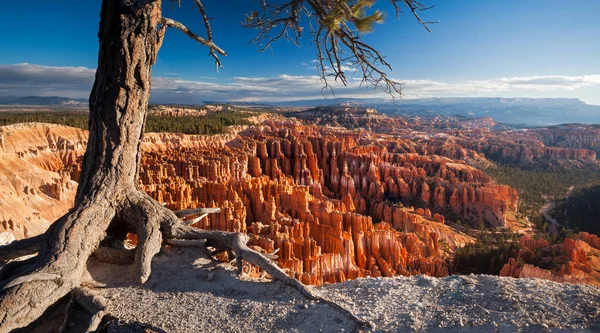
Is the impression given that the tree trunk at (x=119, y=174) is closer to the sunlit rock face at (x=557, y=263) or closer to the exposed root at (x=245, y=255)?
the exposed root at (x=245, y=255)

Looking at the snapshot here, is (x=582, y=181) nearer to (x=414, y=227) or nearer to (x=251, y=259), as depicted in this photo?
(x=414, y=227)

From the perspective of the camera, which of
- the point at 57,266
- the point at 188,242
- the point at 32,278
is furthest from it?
Result: the point at 188,242

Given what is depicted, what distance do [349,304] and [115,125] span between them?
4235 mm

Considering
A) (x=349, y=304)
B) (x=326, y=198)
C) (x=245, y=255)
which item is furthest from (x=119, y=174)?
(x=326, y=198)

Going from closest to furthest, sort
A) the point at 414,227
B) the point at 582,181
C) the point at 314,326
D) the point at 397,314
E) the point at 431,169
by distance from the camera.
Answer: the point at 314,326 < the point at 397,314 < the point at 414,227 < the point at 431,169 < the point at 582,181

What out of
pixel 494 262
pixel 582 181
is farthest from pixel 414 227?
pixel 582 181

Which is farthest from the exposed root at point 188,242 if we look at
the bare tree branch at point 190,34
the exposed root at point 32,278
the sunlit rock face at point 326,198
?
the sunlit rock face at point 326,198

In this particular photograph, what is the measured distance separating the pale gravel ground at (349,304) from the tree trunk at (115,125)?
20.9 inches

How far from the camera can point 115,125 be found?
16.6ft

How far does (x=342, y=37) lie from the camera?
5176mm

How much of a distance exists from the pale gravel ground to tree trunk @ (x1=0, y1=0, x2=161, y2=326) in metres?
0.53

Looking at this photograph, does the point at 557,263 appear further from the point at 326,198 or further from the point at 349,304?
the point at 349,304

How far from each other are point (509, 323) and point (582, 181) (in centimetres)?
7787

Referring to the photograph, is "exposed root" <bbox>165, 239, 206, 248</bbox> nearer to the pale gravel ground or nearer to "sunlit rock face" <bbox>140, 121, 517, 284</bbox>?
the pale gravel ground
